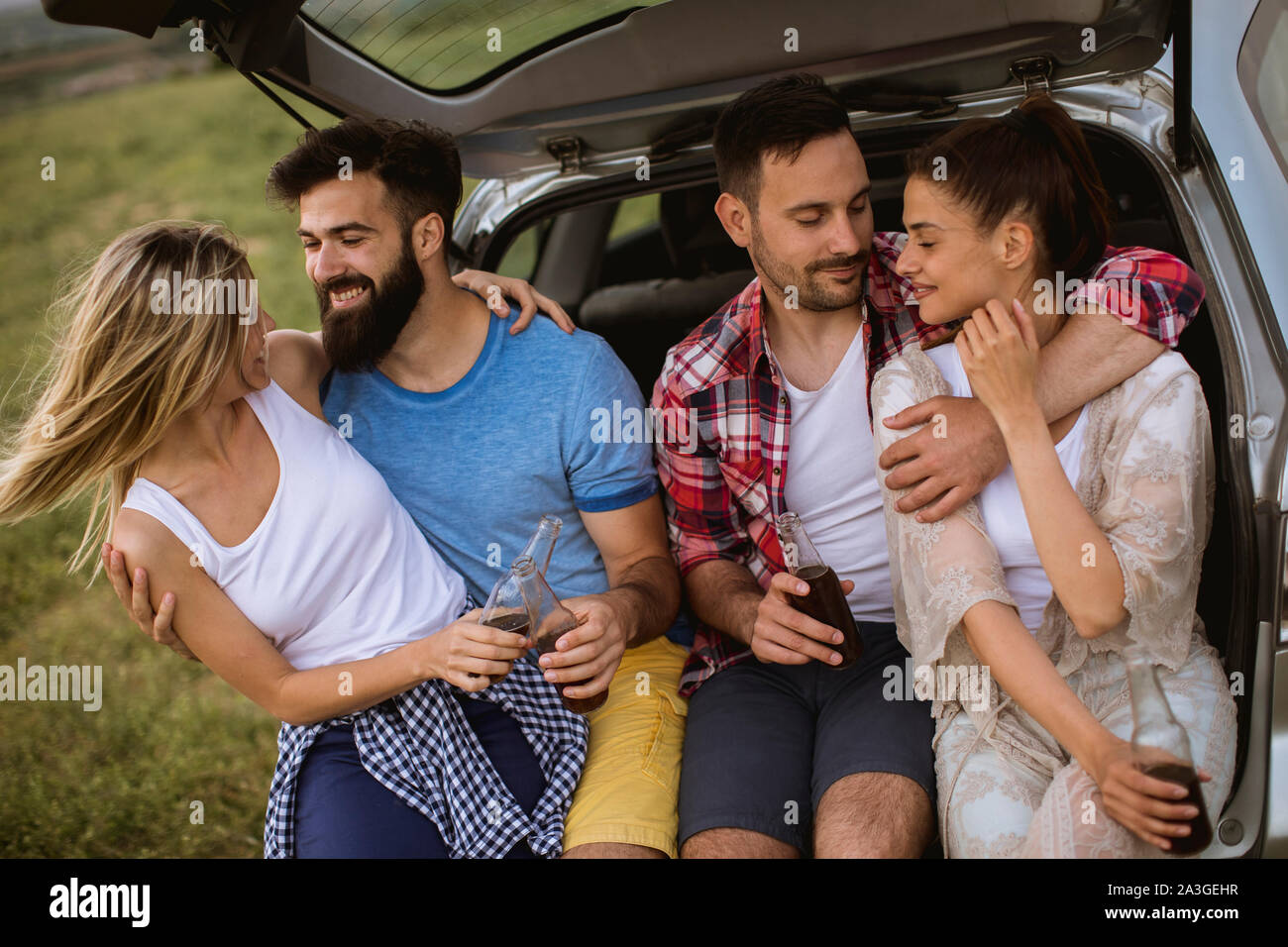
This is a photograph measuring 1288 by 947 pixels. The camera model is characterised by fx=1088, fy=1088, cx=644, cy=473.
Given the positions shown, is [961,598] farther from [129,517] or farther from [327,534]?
[129,517]

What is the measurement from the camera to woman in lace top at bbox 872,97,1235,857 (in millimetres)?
1795

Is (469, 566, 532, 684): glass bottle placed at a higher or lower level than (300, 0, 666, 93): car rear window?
lower

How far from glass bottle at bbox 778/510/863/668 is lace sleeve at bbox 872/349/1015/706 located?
0.38 feet

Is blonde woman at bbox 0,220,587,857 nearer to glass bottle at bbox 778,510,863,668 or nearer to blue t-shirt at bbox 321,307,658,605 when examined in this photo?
blue t-shirt at bbox 321,307,658,605

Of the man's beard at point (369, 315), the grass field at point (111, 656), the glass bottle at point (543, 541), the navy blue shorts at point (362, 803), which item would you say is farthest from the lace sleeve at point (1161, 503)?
the grass field at point (111, 656)

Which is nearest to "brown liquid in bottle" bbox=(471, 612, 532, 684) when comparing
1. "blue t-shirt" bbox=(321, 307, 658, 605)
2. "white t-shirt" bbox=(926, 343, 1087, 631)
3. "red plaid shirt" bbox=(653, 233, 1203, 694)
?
"blue t-shirt" bbox=(321, 307, 658, 605)

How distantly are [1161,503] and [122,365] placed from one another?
182 centimetres

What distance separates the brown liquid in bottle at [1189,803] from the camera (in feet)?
5.07

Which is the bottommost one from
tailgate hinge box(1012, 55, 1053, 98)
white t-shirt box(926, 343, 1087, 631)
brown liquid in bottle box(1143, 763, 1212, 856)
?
brown liquid in bottle box(1143, 763, 1212, 856)

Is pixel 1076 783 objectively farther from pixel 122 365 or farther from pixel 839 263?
pixel 122 365

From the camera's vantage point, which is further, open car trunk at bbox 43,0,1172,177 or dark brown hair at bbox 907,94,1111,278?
open car trunk at bbox 43,0,1172,177

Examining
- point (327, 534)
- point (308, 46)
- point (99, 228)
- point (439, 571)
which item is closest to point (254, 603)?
point (327, 534)

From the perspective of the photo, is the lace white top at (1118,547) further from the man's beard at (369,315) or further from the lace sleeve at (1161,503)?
the man's beard at (369,315)
